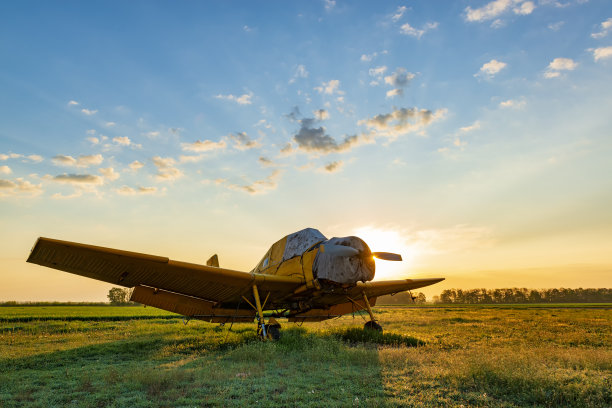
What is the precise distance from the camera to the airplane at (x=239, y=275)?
27.4 feet

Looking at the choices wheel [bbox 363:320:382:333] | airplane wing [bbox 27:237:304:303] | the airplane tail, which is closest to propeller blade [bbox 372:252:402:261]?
airplane wing [bbox 27:237:304:303]

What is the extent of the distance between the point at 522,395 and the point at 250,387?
3.94 m

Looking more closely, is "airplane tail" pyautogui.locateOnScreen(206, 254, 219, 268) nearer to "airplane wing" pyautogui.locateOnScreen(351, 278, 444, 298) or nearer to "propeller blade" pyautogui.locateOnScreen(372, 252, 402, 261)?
"airplane wing" pyautogui.locateOnScreen(351, 278, 444, 298)

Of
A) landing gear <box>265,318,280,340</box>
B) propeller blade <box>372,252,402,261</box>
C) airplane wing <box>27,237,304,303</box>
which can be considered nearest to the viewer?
airplane wing <box>27,237,304,303</box>

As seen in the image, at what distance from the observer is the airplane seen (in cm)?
834

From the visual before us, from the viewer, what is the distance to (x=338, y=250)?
927 cm

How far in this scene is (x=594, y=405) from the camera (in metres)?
4.15

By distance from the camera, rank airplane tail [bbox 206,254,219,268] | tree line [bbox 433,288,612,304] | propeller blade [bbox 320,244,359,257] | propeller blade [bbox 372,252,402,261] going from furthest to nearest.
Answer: tree line [bbox 433,288,612,304]
airplane tail [bbox 206,254,219,268]
propeller blade [bbox 372,252,402,261]
propeller blade [bbox 320,244,359,257]

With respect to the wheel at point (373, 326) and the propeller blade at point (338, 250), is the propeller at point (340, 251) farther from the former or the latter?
the wheel at point (373, 326)

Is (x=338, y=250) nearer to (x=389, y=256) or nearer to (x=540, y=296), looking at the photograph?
(x=389, y=256)

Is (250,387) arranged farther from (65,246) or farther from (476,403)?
(65,246)

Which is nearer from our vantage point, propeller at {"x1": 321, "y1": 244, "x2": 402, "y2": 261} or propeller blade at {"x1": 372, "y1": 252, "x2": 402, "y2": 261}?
propeller at {"x1": 321, "y1": 244, "x2": 402, "y2": 261}

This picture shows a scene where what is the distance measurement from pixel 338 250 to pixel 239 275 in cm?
295

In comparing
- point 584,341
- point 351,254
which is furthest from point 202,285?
point 584,341
